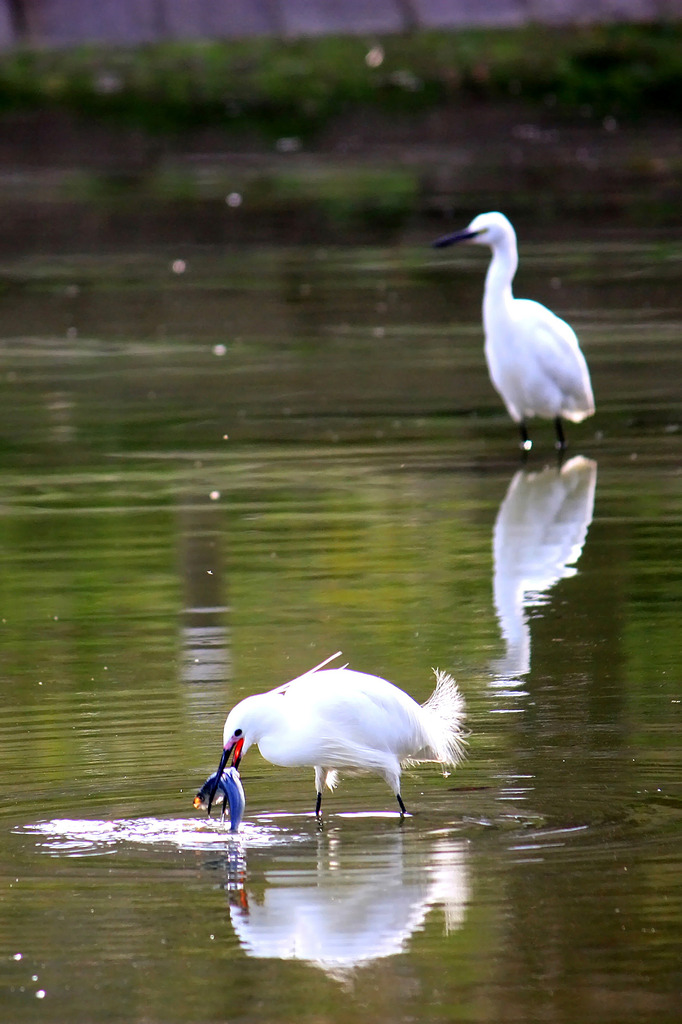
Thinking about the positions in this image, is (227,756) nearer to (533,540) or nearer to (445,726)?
(445,726)

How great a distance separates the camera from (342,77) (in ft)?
123

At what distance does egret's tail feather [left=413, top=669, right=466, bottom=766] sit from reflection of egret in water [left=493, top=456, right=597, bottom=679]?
4.17 feet

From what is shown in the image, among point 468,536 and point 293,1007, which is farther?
point 468,536

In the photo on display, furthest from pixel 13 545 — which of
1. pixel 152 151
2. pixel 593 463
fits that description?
pixel 152 151

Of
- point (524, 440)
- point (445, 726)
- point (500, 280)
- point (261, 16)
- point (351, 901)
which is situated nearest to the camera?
point (351, 901)

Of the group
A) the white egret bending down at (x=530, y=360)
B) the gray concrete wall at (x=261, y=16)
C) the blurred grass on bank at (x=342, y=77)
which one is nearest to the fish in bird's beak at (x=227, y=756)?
the white egret bending down at (x=530, y=360)

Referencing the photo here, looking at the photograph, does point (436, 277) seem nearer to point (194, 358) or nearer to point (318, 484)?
point (194, 358)

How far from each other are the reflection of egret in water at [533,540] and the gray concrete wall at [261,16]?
26.5 meters

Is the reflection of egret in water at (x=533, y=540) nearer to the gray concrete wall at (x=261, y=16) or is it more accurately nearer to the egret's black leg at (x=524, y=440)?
the egret's black leg at (x=524, y=440)

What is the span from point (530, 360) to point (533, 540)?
3.45 meters

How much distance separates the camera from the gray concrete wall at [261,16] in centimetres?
3959

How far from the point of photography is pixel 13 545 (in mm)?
12391

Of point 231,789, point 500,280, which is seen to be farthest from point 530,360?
A: point 231,789

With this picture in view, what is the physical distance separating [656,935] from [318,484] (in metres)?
7.66
